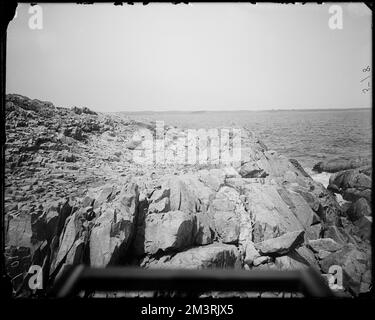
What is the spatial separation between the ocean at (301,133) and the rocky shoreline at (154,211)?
2.32 meters

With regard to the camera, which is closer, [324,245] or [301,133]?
[324,245]

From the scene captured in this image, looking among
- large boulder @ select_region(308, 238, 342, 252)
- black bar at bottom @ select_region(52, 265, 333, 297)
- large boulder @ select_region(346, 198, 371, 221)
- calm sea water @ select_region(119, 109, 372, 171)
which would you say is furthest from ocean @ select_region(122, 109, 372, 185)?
black bar at bottom @ select_region(52, 265, 333, 297)

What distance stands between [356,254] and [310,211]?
1.42 meters

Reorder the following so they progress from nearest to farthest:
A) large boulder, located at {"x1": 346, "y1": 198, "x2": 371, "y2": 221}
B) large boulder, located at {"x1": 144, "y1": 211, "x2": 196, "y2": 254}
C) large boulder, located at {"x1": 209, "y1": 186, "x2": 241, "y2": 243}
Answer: large boulder, located at {"x1": 144, "y1": 211, "x2": 196, "y2": 254} < large boulder, located at {"x1": 209, "y1": 186, "x2": 241, "y2": 243} < large boulder, located at {"x1": 346, "y1": 198, "x2": 371, "y2": 221}

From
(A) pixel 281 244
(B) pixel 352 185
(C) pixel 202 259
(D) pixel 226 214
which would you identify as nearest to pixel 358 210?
(B) pixel 352 185

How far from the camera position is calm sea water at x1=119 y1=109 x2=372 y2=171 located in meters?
9.77

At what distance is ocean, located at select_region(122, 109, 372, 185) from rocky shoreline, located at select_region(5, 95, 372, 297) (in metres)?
2.32

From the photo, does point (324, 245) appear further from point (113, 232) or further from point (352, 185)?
point (113, 232)

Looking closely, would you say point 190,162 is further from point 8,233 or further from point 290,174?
point 8,233

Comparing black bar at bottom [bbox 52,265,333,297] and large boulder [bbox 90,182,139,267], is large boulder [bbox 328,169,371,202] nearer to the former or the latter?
large boulder [bbox 90,182,139,267]

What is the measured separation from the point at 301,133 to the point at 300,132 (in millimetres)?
183

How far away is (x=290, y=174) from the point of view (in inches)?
292

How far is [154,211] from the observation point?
5453mm

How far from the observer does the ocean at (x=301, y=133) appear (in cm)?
966
